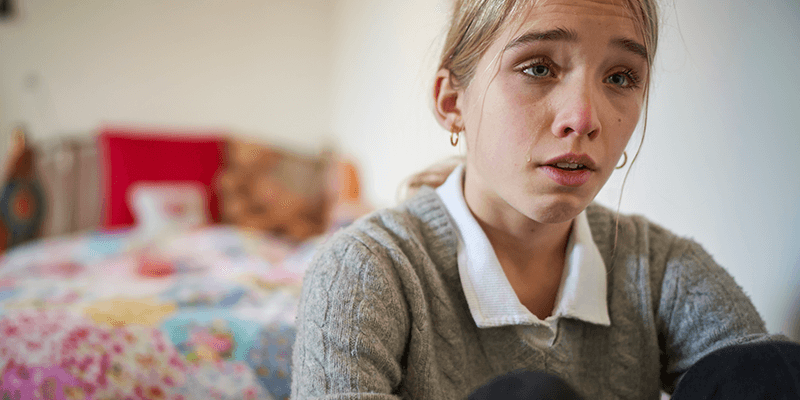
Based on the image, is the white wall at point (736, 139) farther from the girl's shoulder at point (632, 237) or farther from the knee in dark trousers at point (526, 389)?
the knee in dark trousers at point (526, 389)

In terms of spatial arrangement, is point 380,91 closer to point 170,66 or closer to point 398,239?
point 398,239

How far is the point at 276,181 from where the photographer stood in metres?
2.75

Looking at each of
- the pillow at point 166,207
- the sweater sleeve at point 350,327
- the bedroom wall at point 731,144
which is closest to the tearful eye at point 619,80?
the bedroom wall at point 731,144

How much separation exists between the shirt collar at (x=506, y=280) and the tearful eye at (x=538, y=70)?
21 cm

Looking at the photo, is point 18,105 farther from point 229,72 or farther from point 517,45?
point 517,45

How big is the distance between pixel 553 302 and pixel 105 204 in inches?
108

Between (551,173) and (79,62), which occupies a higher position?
(79,62)

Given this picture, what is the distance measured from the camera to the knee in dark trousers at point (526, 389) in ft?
1.33

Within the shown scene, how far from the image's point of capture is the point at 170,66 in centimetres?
285

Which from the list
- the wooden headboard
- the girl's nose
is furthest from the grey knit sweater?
the wooden headboard

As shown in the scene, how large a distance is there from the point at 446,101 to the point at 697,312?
0.43 metres

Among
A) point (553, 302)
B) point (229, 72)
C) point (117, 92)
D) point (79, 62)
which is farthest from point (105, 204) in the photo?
point (553, 302)

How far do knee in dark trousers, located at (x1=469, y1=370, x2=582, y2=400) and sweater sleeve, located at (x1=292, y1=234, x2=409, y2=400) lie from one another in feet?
0.41

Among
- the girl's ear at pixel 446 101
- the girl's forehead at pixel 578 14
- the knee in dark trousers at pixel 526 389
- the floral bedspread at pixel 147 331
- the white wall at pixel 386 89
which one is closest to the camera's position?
the knee in dark trousers at pixel 526 389
